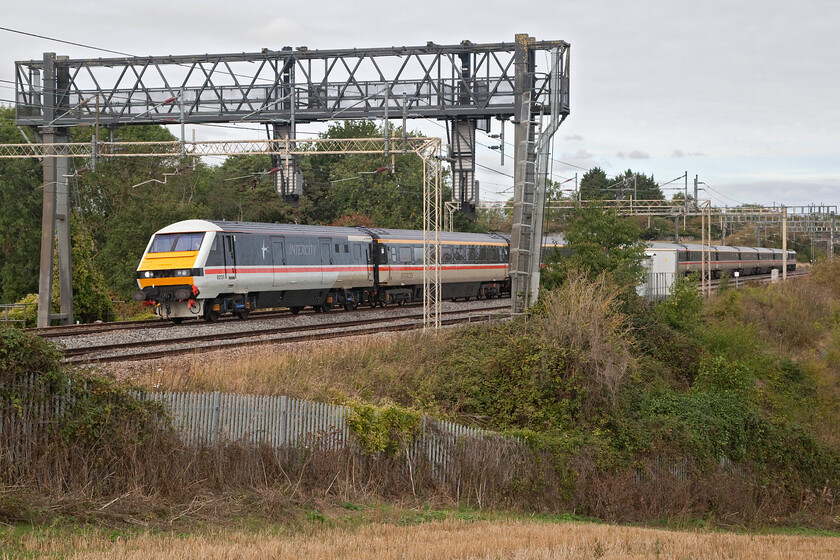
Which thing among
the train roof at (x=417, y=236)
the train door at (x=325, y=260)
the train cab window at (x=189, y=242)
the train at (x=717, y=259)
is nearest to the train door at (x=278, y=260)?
the train door at (x=325, y=260)

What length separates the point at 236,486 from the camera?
12.5 m

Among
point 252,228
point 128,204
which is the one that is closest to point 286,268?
point 252,228

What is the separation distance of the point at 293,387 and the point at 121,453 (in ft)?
14.6

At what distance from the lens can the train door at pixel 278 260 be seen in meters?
30.0

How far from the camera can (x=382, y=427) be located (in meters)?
14.2

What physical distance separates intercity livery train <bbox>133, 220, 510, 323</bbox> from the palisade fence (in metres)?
13.8

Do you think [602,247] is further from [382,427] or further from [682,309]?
[382,427]

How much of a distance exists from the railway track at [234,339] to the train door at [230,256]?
2537mm

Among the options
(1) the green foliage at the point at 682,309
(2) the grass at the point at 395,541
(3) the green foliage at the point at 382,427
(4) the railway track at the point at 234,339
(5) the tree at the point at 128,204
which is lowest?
(2) the grass at the point at 395,541

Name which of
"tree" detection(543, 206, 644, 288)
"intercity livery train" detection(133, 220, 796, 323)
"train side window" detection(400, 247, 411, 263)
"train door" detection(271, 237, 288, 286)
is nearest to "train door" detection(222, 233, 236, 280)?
"intercity livery train" detection(133, 220, 796, 323)

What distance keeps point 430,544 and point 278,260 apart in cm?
2073

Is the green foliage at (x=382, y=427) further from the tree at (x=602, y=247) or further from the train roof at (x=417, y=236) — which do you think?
the train roof at (x=417, y=236)

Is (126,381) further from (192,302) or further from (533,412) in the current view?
(192,302)

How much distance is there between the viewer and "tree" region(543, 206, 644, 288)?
2872 centimetres
